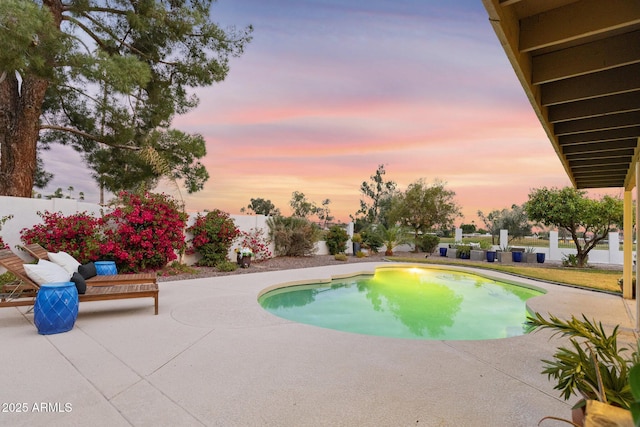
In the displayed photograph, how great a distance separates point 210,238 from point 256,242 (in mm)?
2385

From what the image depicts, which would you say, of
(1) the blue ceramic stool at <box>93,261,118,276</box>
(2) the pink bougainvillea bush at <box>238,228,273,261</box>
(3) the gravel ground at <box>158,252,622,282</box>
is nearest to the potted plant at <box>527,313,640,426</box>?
(1) the blue ceramic stool at <box>93,261,118,276</box>

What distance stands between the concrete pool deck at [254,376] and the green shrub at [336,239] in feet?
36.4

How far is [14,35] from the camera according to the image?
667cm

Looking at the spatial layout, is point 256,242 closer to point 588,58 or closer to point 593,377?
point 588,58

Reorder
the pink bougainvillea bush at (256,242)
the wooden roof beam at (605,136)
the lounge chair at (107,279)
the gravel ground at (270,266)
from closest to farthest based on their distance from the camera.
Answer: the wooden roof beam at (605,136), the lounge chair at (107,279), the gravel ground at (270,266), the pink bougainvillea bush at (256,242)

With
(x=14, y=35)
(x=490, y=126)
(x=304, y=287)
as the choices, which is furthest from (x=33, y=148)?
(x=490, y=126)

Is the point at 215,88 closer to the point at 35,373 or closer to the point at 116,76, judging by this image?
the point at 116,76

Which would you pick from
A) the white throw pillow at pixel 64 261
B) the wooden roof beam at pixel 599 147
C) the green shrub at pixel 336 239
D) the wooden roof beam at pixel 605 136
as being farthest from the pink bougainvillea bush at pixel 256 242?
the wooden roof beam at pixel 605 136

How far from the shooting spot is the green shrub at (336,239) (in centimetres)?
1591

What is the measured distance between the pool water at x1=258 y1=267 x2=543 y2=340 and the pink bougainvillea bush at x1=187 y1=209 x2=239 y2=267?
11.0ft

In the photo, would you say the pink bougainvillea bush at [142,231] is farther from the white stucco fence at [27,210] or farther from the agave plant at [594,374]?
the agave plant at [594,374]

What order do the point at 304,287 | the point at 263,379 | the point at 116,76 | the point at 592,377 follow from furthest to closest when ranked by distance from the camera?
the point at 304,287, the point at 116,76, the point at 263,379, the point at 592,377

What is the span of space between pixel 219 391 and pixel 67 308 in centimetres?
259

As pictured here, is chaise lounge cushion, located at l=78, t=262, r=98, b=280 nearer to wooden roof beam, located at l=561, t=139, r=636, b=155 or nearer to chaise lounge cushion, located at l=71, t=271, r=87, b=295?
chaise lounge cushion, located at l=71, t=271, r=87, b=295
